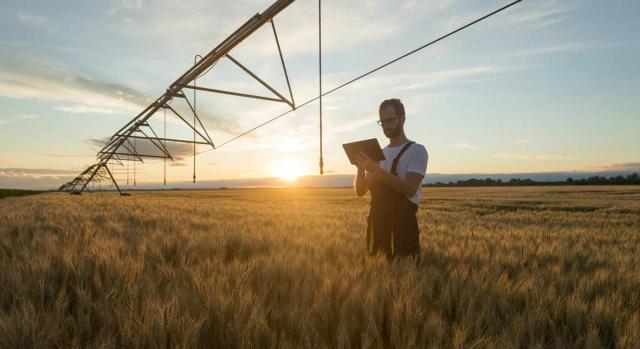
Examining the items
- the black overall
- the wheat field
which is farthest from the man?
the wheat field

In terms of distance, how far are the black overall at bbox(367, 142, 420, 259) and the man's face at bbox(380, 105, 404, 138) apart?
222 mm

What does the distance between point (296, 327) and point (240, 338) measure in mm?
320

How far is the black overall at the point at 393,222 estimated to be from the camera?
412 cm

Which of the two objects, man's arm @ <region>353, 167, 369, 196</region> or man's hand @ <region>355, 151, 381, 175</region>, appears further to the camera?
man's arm @ <region>353, 167, 369, 196</region>

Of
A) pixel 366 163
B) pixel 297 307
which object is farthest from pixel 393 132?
pixel 297 307

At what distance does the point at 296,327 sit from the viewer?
6.39ft

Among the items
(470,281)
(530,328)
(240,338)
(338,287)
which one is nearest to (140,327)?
(240,338)

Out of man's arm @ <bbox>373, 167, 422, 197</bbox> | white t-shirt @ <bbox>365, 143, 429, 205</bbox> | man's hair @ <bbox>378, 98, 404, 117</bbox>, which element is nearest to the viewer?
man's arm @ <bbox>373, 167, 422, 197</bbox>

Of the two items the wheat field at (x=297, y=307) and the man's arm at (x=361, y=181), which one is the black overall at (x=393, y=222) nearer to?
the man's arm at (x=361, y=181)

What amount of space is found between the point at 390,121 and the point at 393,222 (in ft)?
3.78

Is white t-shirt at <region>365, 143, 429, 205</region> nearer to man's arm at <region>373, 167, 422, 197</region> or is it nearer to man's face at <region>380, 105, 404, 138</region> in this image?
man's arm at <region>373, 167, 422, 197</region>

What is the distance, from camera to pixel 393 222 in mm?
4191

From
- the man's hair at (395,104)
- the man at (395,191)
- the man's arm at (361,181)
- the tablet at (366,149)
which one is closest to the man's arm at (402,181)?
the man at (395,191)

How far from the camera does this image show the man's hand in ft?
12.5
